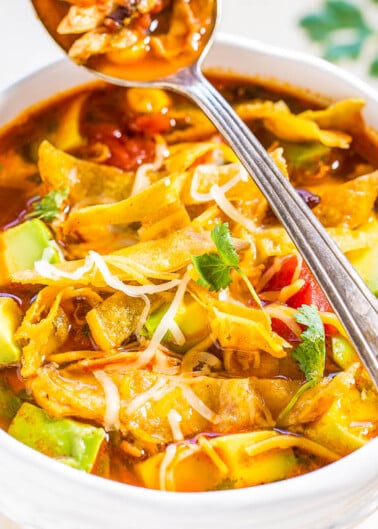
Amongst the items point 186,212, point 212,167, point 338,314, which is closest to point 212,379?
point 338,314

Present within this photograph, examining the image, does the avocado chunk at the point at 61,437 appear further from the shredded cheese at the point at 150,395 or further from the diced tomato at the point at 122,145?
the diced tomato at the point at 122,145

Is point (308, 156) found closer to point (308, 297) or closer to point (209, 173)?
point (209, 173)

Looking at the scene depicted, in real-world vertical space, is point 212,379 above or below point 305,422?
above

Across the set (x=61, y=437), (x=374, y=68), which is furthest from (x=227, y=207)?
(x=374, y=68)

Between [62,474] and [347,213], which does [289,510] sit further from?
[347,213]

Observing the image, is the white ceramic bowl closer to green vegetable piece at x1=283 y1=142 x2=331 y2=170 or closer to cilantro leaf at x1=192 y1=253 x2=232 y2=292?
cilantro leaf at x1=192 y1=253 x2=232 y2=292

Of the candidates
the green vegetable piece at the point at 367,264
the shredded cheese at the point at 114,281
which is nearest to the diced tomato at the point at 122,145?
the shredded cheese at the point at 114,281
